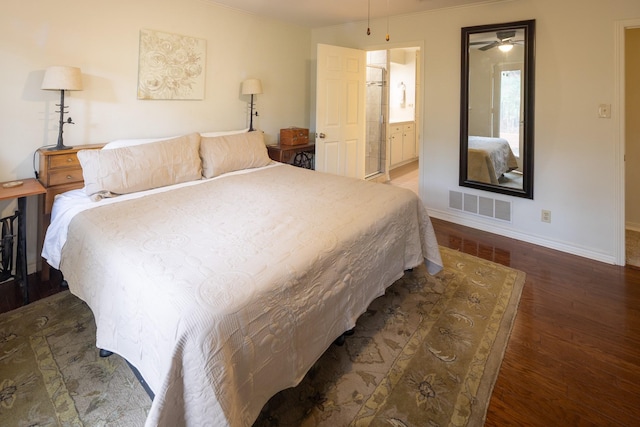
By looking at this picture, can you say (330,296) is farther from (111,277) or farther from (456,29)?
(456,29)

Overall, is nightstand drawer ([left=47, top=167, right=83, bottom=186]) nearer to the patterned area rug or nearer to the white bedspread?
the white bedspread

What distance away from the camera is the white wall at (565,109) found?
2859mm

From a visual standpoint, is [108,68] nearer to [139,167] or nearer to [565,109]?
[139,167]

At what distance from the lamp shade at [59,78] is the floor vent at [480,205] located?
3726mm

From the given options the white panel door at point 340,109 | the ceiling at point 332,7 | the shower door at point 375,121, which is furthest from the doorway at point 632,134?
the shower door at point 375,121

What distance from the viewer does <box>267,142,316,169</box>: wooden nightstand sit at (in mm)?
4090

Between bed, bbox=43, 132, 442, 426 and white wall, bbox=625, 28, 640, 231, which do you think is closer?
bed, bbox=43, 132, 442, 426

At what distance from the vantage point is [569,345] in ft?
6.43

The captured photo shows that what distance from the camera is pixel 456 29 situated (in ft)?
11.9

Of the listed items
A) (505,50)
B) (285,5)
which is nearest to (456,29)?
(505,50)

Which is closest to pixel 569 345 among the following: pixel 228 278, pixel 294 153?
pixel 228 278

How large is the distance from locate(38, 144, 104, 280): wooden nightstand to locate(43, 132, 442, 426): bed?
0.11 m

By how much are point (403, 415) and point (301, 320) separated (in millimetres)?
634

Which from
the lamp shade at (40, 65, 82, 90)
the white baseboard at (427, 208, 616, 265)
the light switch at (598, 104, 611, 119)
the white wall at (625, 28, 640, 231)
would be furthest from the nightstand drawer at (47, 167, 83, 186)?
the white wall at (625, 28, 640, 231)
